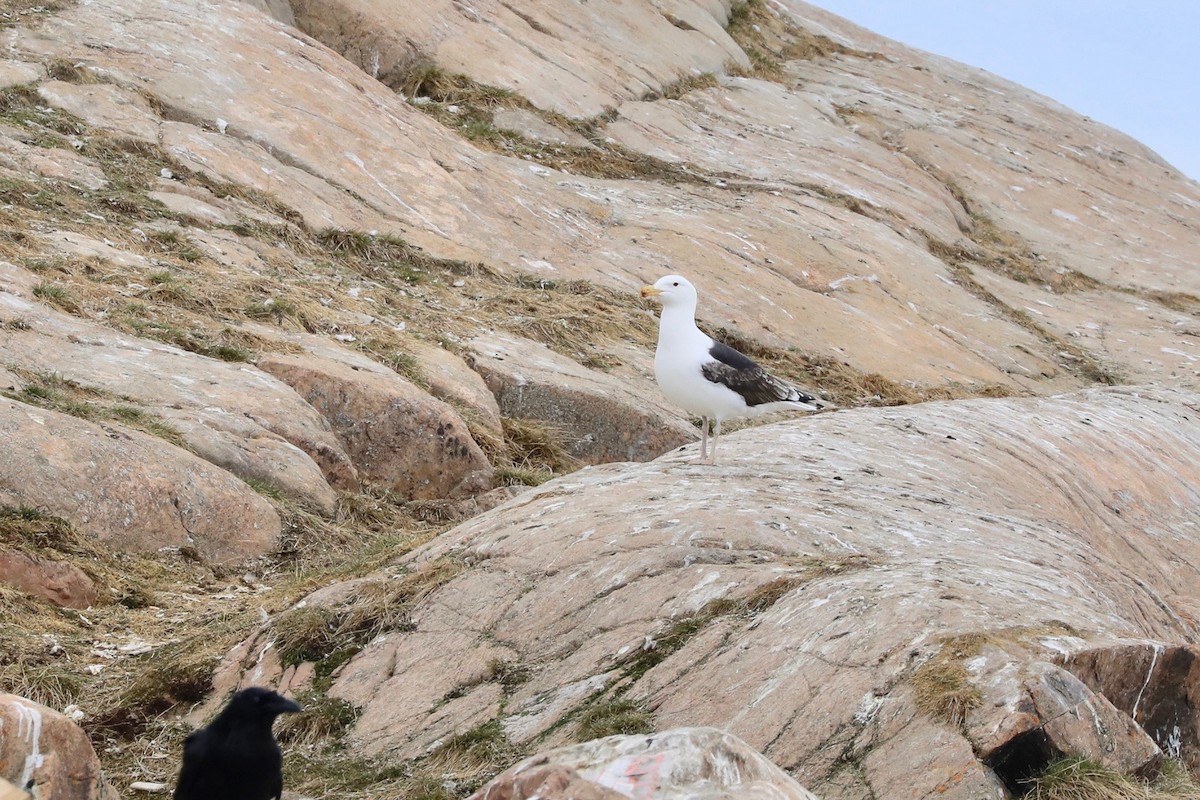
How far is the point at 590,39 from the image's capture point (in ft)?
70.2

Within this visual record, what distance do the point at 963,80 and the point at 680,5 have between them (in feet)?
25.5

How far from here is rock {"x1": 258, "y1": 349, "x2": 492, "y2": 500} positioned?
400 inches

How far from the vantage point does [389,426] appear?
1023 centimetres

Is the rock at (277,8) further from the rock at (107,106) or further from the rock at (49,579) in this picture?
the rock at (49,579)

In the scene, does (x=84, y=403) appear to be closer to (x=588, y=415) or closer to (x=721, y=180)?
(x=588, y=415)

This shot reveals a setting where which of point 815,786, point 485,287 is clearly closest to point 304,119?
point 485,287

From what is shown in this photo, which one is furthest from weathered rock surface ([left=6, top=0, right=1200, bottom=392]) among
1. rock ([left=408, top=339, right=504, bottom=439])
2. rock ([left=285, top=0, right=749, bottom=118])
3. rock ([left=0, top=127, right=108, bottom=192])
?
rock ([left=408, top=339, right=504, bottom=439])

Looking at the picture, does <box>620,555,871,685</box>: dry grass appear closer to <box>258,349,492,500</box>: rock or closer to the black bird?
the black bird

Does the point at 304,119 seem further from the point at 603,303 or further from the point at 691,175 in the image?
the point at 691,175

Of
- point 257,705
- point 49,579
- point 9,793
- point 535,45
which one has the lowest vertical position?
point 49,579

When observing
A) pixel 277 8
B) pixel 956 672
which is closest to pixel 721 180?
pixel 277 8

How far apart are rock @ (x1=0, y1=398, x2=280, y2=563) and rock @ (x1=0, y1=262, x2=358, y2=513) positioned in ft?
1.24

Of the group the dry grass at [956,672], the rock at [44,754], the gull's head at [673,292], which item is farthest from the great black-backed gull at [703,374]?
the rock at [44,754]

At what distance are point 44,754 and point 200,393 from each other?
533cm
